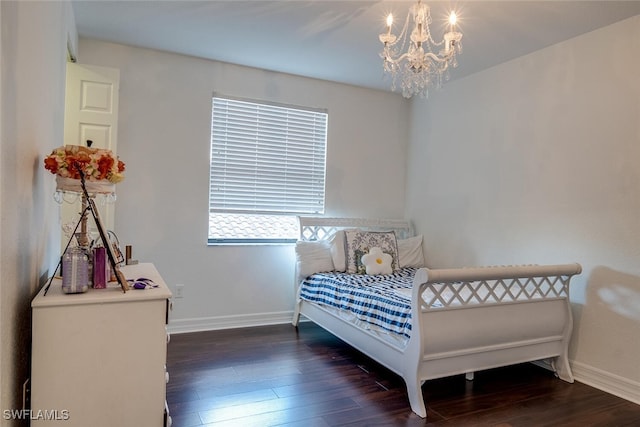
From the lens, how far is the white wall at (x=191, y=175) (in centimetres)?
333

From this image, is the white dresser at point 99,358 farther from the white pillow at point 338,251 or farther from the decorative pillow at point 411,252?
the decorative pillow at point 411,252

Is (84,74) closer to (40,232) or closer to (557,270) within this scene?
(40,232)

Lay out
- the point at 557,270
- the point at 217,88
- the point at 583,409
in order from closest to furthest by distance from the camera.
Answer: the point at 583,409 → the point at 557,270 → the point at 217,88

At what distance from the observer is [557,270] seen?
2.54 meters

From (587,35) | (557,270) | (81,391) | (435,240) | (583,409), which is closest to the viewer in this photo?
(81,391)

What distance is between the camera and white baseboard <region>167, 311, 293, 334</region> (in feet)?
11.4

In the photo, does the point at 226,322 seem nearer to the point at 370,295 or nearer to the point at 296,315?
the point at 296,315

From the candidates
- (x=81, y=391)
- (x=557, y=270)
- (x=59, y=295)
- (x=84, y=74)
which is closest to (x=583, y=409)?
(x=557, y=270)

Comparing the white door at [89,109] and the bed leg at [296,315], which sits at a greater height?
the white door at [89,109]

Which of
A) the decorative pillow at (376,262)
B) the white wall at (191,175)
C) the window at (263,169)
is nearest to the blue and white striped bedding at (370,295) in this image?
the decorative pillow at (376,262)

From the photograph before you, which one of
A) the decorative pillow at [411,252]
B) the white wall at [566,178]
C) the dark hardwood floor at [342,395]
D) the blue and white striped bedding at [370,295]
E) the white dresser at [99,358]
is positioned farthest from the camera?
the decorative pillow at [411,252]

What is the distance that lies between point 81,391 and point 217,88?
2804 mm

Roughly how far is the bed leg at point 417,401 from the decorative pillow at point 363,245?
4.71 feet

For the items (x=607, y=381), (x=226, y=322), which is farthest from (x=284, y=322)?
(x=607, y=381)
